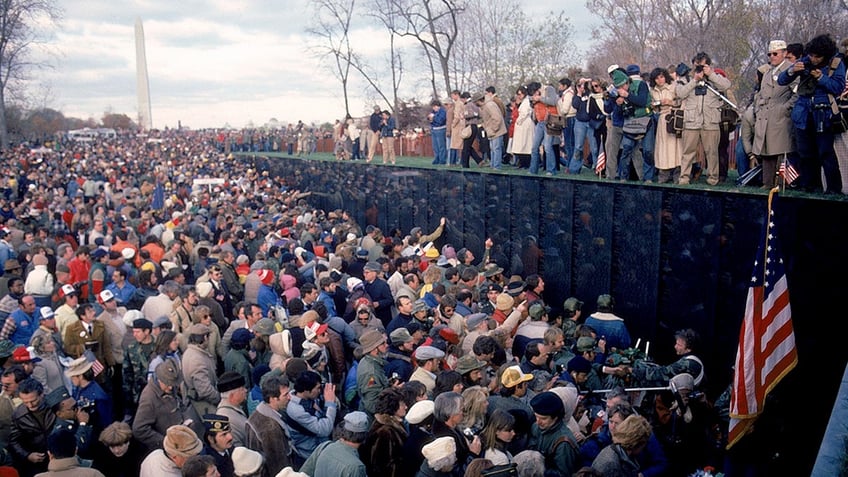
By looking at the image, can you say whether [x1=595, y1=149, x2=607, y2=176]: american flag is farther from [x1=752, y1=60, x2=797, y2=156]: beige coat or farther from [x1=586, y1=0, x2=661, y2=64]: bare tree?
[x1=586, y1=0, x2=661, y2=64]: bare tree

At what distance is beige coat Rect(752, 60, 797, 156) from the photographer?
818cm

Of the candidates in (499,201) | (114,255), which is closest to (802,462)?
(499,201)

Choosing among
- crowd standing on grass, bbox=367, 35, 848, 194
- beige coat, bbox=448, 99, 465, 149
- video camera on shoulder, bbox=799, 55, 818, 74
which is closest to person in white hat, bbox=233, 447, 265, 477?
crowd standing on grass, bbox=367, 35, 848, 194

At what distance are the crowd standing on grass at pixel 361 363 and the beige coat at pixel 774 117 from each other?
27 mm

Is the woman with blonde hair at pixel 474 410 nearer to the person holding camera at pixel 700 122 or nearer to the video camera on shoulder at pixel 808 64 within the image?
the video camera on shoulder at pixel 808 64

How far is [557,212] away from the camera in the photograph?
11.6 meters

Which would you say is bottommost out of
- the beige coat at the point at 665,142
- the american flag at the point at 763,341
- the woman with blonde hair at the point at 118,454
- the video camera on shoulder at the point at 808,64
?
the woman with blonde hair at the point at 118,454

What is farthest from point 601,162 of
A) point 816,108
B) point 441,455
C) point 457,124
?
point 441,455

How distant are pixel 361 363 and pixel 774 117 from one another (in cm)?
563

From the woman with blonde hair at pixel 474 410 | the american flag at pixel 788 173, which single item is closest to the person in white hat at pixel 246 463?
the woman with blonde hair at pixel 474 410

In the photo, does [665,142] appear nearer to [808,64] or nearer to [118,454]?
[808,64]

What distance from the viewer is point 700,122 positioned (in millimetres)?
10047

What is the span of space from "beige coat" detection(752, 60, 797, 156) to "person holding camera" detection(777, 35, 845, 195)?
20 cm

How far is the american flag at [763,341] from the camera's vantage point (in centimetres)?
600
